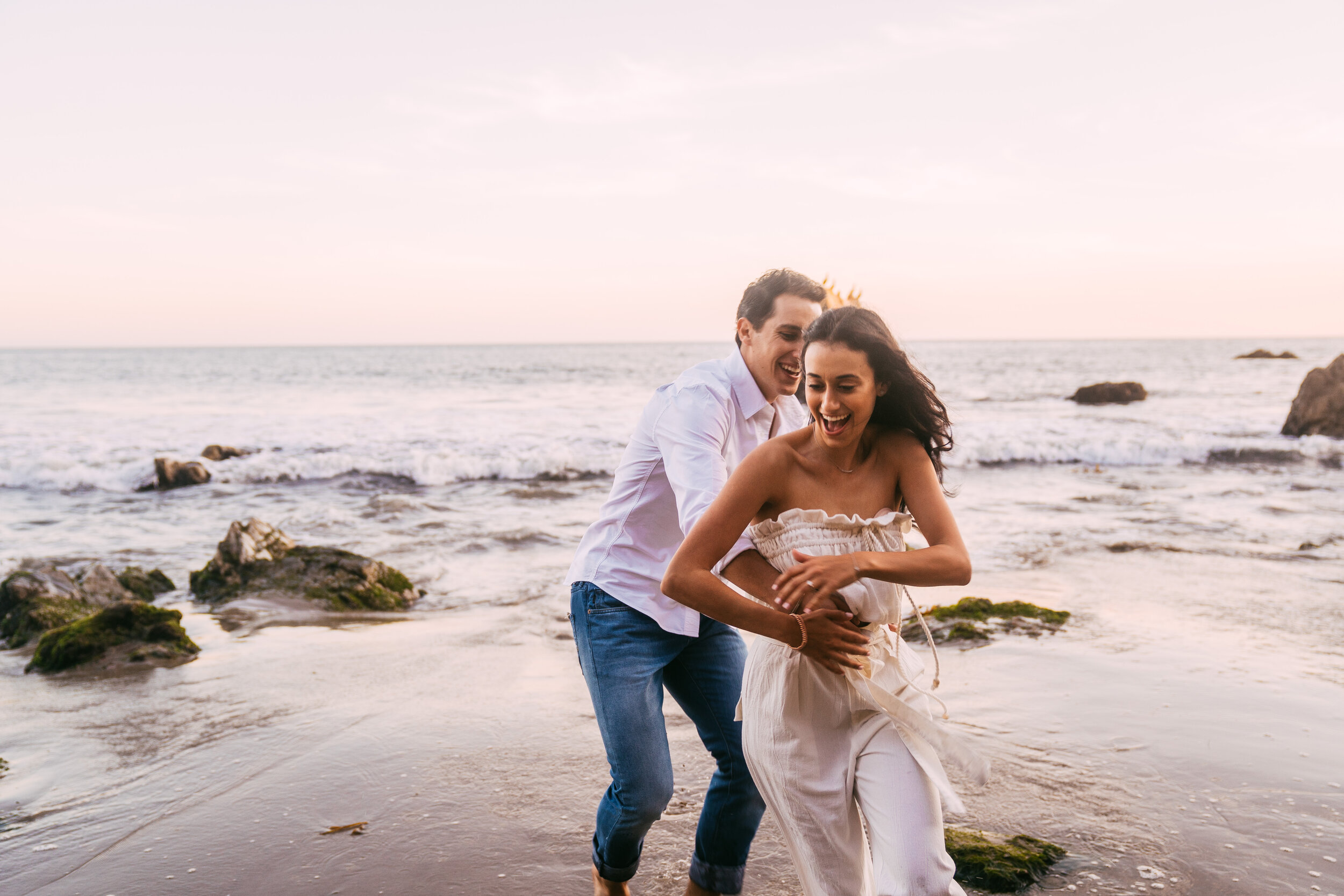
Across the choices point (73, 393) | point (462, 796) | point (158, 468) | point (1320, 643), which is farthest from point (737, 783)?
point (73, 393)

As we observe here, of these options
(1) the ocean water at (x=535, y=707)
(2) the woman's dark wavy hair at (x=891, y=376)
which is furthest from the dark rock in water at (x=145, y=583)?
(2) the woman's dark wavy hair at (x=891, y=376)

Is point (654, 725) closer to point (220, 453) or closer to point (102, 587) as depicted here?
point (102, 587)

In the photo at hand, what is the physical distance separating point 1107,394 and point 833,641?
1337 inches

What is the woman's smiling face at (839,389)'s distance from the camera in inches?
98.7

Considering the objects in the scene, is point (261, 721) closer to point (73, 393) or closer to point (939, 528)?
point (939, 528)

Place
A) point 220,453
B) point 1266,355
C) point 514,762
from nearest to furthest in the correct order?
point 514,762, point 220,453, point 1266,355

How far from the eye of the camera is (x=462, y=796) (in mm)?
4371

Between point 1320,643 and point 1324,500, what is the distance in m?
8.21

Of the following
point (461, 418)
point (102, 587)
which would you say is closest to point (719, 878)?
point (102, 587)

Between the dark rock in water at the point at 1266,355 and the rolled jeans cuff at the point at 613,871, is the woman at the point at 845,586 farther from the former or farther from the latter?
the dark rock in water at the point at 1266,355

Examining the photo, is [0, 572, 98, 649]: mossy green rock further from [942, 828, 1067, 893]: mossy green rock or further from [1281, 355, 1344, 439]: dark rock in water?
[1281, 355, 1344, 439]: dark rock in water

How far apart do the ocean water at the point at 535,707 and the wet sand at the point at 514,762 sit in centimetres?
2

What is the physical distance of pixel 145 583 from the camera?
344 inches

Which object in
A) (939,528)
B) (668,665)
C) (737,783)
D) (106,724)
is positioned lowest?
(106,724)
